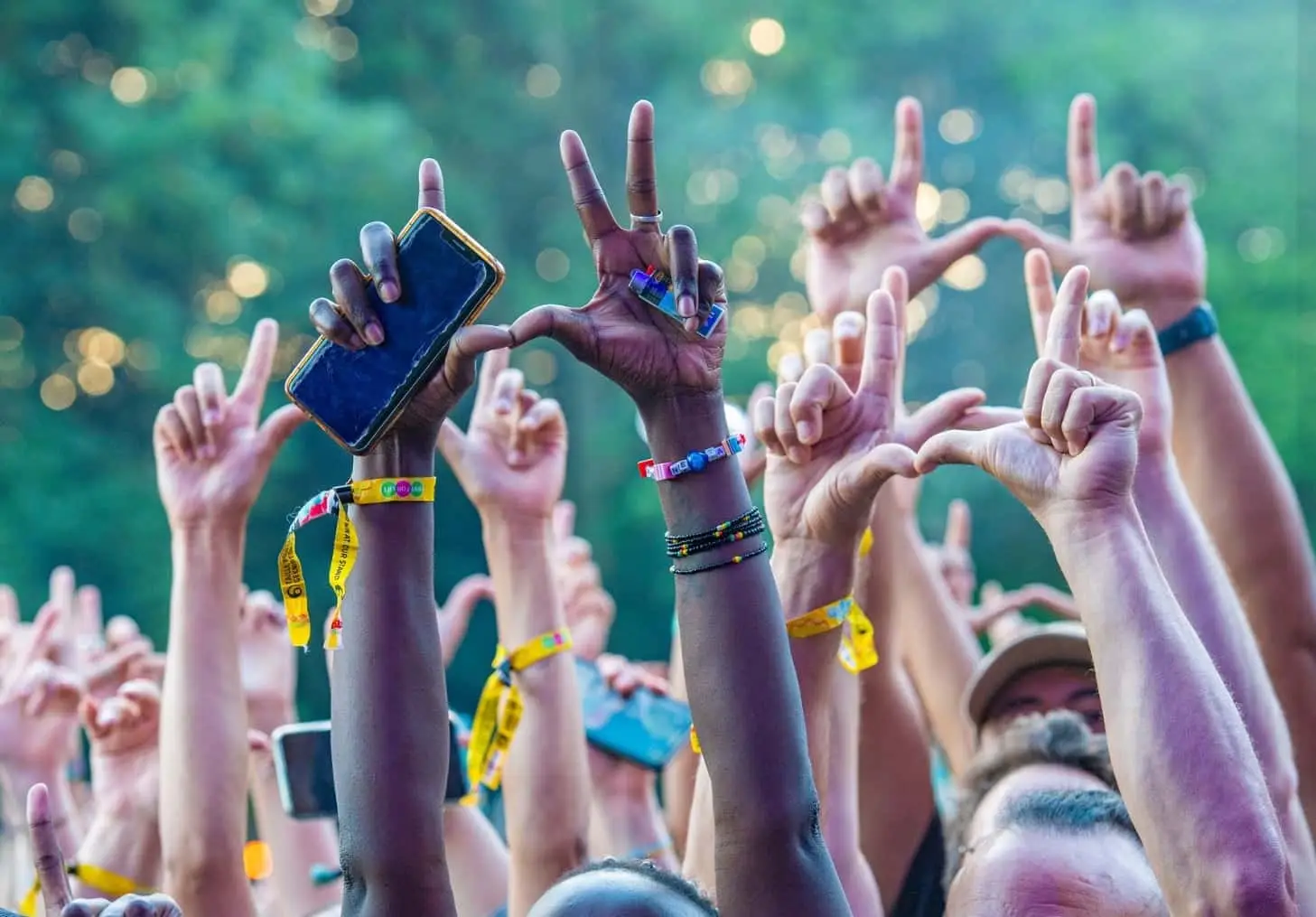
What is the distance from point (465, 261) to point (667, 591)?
34.5 ft

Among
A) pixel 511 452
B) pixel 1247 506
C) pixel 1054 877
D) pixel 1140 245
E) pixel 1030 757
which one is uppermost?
pixel 1140 245

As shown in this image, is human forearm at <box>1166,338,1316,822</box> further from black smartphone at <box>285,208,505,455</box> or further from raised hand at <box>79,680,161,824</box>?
raised hand at <box>79,680,161,824</box>

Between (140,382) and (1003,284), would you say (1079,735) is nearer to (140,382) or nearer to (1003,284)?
(140,382)

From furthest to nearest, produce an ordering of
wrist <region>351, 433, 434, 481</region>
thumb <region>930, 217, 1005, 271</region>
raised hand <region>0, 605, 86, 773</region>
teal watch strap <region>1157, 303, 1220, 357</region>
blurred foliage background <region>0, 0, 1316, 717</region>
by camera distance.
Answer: blurred foliage background <region>0, 0, 1316, 717</region>, raised hand <region>0, 605, 86, 773</region>, thumb <region>930, 217, 1005, 271</region>, teal watch strap <region>1157, 303, 1220, 357</region>, wrist <region>351, 433, 434, 481</region>

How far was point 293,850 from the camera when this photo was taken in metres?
2.92

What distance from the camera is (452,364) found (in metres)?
1.52

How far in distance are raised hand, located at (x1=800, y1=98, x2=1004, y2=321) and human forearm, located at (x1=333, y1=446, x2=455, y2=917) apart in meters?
1.33

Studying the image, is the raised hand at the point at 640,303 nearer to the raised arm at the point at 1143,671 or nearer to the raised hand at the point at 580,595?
the raised arm at the point at 1143,671

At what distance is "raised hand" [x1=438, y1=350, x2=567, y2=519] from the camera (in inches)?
96.7

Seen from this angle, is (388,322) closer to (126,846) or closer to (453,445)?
(453,445)

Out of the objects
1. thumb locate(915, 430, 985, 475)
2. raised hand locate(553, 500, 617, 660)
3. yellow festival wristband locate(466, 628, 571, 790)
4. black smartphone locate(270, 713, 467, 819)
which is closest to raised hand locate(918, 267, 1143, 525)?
thumb locate(915, 430, 985, 475)

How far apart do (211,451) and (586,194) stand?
1.05 metres

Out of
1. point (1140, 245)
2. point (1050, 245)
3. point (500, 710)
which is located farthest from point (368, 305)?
point (1140, 245)

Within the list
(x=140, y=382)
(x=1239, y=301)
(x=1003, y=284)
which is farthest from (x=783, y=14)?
(x=140, y=382)
